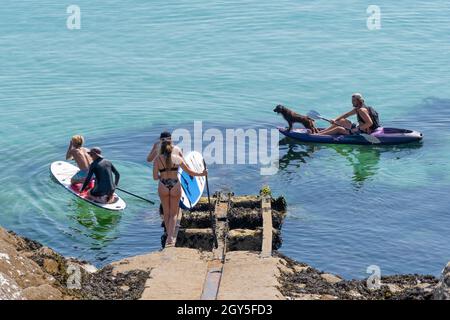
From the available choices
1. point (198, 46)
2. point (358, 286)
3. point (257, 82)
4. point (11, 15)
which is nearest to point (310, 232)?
point (358, 286)

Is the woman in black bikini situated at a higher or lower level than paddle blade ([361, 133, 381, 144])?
higher

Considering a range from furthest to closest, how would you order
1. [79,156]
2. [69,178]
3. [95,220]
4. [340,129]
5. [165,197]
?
[340,129]
[69,178]
[79,156]
[95,220]
[165,197]

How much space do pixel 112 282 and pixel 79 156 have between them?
689cm

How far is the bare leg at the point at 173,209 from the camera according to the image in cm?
1881

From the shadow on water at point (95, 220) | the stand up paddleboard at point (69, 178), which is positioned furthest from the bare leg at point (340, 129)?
the shadow on water at point (95, 220)

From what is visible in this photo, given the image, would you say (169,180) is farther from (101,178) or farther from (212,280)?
(101,178)

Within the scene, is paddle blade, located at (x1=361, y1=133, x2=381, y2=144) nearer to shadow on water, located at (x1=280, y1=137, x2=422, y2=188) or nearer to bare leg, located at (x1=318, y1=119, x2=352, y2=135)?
shadow on water, located at (x1=280, y1=137, x2=422, y2=188)

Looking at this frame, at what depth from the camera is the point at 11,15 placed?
4581 cm

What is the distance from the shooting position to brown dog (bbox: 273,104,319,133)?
91.4 ft

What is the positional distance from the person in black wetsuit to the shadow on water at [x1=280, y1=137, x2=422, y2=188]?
16.9ft

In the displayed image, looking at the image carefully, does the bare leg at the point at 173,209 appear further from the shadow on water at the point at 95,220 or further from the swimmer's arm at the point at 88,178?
the swimmer's arm at the point at 88,178

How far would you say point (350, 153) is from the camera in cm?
2788

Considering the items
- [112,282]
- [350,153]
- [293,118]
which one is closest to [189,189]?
[112,282]

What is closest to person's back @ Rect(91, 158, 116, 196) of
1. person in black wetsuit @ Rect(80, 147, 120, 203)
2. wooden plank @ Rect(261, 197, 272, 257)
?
person in black wetsuit @ Rect(80, 147, 120, 203)
